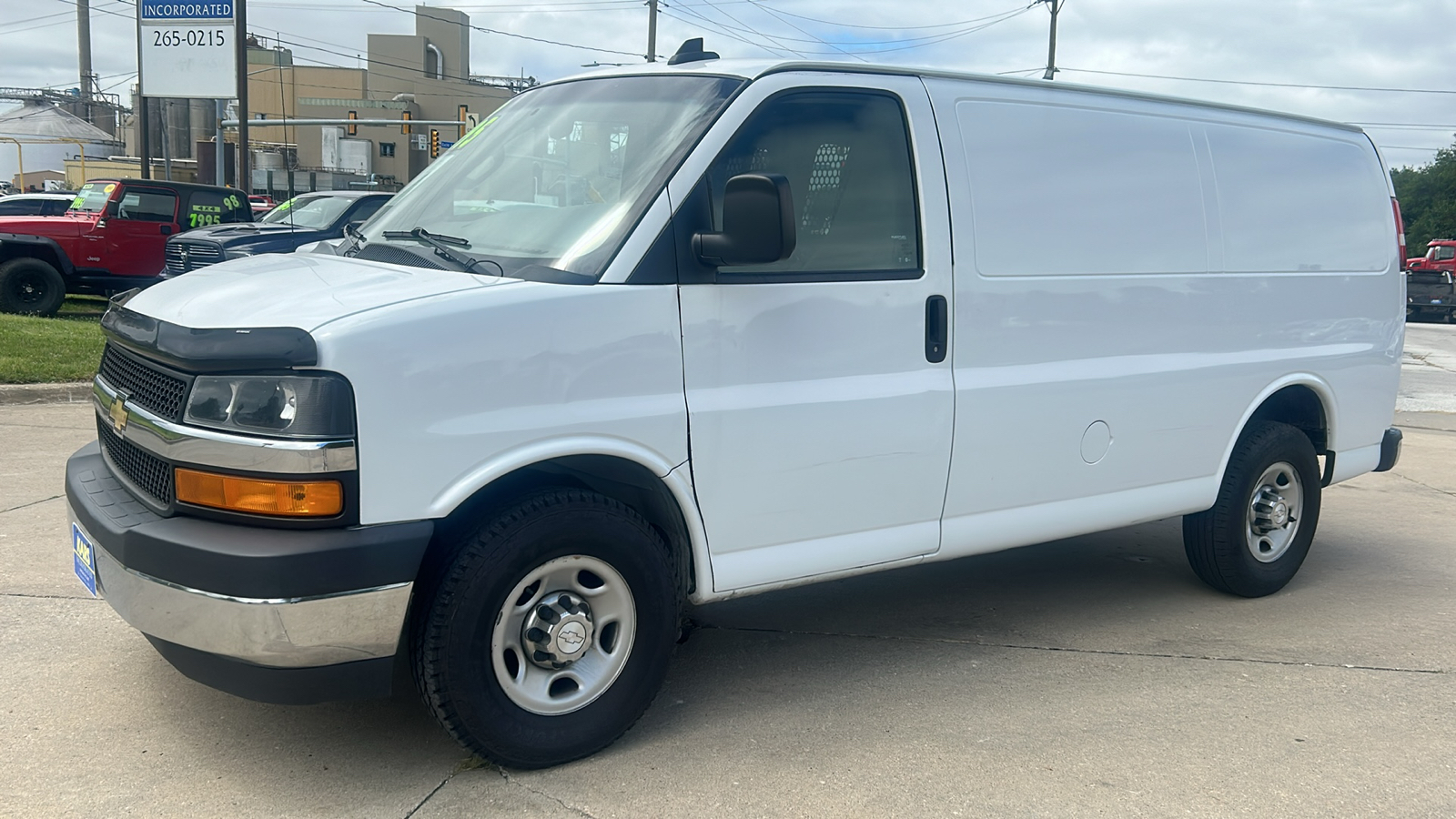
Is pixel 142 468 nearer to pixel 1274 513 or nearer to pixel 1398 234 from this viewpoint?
pixel 1274 513

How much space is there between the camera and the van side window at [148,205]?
1612 centimetres

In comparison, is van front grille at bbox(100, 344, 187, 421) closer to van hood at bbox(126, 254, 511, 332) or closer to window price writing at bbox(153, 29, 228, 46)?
van hood at bbox(126, 254, 511, 332)

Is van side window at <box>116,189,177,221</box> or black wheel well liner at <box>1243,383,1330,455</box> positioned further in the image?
van side window at <box>116,189,177,221</box>

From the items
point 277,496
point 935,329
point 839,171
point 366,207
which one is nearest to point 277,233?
point 366,207

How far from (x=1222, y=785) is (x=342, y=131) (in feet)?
292

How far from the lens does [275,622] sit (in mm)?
2918

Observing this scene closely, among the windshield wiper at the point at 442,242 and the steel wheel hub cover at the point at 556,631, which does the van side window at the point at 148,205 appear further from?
the steel wheel hub cover at the point at 556,631

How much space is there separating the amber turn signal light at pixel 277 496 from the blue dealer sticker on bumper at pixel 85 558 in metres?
0.65

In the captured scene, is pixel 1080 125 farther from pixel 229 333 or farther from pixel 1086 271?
pixel 229 333

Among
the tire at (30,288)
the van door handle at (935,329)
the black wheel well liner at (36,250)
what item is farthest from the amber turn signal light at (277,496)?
the black wheel well liner at (36,250)

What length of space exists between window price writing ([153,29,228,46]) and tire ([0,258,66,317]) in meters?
9.01

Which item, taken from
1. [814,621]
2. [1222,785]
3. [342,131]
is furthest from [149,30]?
[342,131]

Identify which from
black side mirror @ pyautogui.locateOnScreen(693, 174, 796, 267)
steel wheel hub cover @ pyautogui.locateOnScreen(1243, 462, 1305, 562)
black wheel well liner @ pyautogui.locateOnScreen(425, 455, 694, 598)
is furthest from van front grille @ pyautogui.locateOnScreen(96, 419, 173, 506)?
steel wheel hub cover @ pyautogui.locateOnScreen(1243, 462, 1305, 562)

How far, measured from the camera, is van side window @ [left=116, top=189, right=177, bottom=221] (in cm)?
A: 1612
